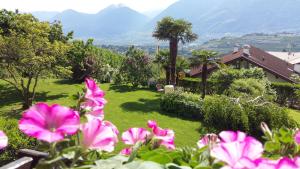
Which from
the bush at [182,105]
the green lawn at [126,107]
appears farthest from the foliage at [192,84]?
the bush at [182,105]

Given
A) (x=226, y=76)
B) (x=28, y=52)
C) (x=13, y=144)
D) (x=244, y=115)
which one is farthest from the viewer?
(x=226, y=76)

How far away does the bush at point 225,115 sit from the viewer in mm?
Result: 13000

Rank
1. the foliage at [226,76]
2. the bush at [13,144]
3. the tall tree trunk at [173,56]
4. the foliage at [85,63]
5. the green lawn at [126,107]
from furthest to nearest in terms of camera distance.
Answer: the tall tree trunk at [173,56] < the foliage at [226,76] < the foliage at [85,63] < the green lawn at [126,107] < the bush at [13,144]

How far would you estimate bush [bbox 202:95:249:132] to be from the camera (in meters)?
13.0

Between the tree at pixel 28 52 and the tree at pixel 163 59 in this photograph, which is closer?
the tree at pixel 28 52

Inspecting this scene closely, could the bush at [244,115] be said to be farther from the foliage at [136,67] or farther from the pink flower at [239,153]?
the foliage at [136,67]

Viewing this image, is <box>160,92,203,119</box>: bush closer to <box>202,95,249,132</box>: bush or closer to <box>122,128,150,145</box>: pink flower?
<box>202,95,249,132</box>: bush

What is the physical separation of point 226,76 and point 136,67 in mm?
5800

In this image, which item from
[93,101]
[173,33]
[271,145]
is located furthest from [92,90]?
[173,33]

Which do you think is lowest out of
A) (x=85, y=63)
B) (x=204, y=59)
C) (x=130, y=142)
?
(x=85, y=63)

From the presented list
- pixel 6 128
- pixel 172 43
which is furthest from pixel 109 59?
pixel 6 128

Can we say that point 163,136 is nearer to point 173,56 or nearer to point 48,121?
point 48,121

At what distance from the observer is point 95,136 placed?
0.91 metres

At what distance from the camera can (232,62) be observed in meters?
35.0
